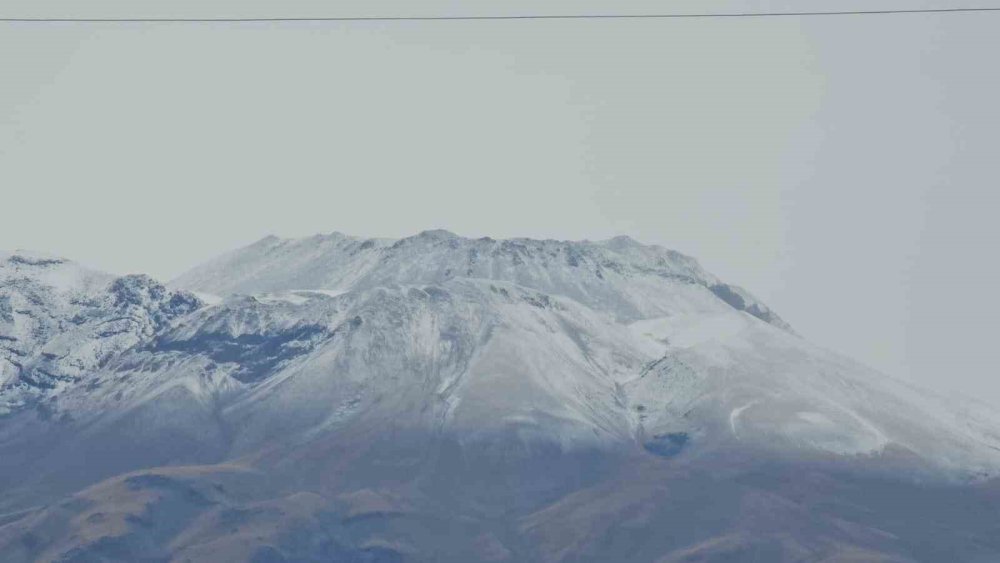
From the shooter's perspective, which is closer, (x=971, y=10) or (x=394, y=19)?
(x=971, y=10)

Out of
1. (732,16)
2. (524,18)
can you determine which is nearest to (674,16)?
(732,16)

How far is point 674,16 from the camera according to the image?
250 feet

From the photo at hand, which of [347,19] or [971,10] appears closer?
[971,10]

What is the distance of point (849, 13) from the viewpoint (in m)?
76.6

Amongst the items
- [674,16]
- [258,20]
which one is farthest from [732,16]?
[258,20]

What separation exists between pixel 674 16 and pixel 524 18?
28.7 feet

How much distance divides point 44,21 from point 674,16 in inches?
1032

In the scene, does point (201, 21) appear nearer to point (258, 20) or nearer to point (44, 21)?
point (258, 20)

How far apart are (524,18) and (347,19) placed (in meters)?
9.09

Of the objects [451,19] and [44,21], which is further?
[451,19]

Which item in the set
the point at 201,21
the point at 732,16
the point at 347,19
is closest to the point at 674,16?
the point at 732,16

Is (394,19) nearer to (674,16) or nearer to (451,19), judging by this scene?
(451,19)

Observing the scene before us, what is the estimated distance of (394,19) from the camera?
7356 centimetres

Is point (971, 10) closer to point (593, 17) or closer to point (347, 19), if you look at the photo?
point (593, 17)
